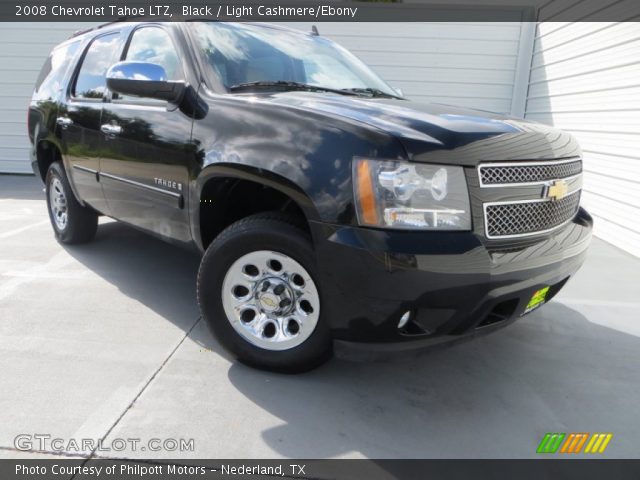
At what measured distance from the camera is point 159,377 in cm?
262

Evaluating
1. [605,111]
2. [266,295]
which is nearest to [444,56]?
[605,111]

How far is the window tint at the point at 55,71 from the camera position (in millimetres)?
4418

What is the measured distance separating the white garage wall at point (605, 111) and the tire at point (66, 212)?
5.61 metres

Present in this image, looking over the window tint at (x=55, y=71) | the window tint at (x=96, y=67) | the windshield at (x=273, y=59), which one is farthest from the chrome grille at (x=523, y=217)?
the window tint at (x=55, y=71)

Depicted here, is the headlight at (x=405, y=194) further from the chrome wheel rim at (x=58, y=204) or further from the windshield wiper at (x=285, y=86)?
A: the chrome wheel rim at (x=58, y=204)

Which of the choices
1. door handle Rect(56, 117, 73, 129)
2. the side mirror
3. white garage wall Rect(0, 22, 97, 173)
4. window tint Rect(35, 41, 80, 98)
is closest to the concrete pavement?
door handle Rect(56, 117, 73, 129)

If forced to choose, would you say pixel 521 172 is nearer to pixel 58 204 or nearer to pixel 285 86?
pixel 285 86

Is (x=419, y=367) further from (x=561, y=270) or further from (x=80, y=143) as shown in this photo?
(x=80, y=143)

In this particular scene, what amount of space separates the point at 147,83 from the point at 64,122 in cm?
179

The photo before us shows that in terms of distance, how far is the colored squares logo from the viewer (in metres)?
2.20

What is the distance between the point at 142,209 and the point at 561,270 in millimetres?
2619

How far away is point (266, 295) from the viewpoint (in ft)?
8.43

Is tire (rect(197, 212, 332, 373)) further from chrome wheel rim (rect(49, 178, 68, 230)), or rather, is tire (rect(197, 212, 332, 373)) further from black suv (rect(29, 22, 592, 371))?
chrome wheel rim (rect(49, 178, 68, 230))

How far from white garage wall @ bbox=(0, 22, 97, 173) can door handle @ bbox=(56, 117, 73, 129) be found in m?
6.44
